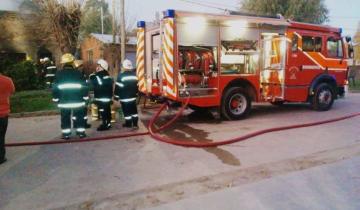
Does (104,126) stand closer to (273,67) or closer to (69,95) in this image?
(69,95)

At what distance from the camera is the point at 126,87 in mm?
8070

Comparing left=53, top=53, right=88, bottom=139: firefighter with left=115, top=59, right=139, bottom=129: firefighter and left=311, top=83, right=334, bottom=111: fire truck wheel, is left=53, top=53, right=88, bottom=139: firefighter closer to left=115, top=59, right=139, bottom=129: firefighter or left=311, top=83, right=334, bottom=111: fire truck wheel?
left=115, top=59, right=139, bottom=129: firefighter

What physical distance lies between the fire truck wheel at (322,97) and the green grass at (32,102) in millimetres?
Answer: 7617

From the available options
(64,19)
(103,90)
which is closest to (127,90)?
(103,90)

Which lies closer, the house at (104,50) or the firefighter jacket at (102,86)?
the firefighter jacket at (102,86)

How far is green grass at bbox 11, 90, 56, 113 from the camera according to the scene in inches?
422

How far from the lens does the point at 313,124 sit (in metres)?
8.52

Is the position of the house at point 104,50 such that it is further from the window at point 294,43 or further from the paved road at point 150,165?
the paved road at point 150,165

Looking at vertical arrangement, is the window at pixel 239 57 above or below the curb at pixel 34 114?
above

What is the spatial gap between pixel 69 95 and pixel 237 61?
4540mm

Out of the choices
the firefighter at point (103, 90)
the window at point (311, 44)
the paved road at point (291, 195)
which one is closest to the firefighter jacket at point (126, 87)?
the firefighter at point (103, 90)

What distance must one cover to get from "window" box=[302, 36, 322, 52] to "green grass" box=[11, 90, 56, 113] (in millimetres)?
7402

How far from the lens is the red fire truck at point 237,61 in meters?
8.52

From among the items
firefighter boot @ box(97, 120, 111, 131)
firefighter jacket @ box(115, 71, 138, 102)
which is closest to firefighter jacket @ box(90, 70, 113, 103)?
firefighter jacket @ box(115, 71, 138, 102)
